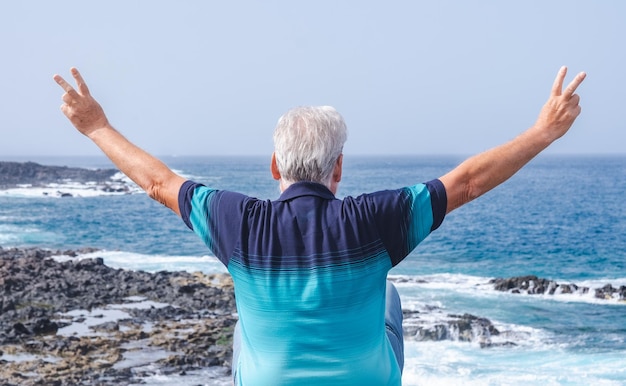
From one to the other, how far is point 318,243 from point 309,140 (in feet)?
1.04

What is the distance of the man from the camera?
224 cm

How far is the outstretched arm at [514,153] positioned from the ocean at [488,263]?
450 inches

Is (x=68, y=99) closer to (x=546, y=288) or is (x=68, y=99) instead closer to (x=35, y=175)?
(x=546, y=288)

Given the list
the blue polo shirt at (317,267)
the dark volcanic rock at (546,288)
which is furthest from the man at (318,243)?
the dark volcanic rock at (546,288)

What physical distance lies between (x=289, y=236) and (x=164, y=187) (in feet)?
1.55

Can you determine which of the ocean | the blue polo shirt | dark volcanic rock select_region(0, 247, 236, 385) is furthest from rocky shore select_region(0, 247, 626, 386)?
the blue polo shirt

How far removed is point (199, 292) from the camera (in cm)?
2125

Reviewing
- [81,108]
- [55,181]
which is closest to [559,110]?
[81,108]

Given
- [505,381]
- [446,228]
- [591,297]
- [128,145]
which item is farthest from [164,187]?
[446,228]

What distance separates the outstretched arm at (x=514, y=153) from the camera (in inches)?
91.7

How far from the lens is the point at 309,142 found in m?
2.34

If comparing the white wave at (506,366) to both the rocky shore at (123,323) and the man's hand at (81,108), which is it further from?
the man's hand at (81,108)

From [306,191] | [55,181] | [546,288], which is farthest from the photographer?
[55,181]

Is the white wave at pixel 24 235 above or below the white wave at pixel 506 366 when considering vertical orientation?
below
